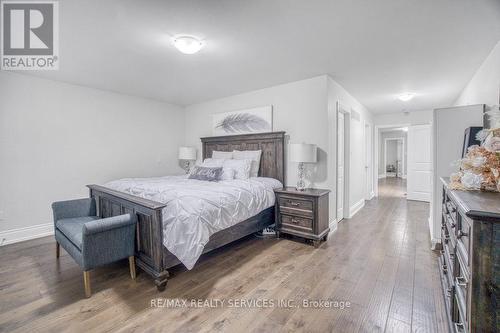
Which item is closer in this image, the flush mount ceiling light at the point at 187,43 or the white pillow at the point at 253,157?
the flush mount ceiling light at the point at 187,43

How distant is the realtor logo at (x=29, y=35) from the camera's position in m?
1.97

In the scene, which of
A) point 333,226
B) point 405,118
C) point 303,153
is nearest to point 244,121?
point 303,153

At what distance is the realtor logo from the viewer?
1.97 m

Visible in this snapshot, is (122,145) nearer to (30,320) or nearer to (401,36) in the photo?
(30,320)

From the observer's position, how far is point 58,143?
3631 mm

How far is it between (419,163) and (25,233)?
8.13 metres

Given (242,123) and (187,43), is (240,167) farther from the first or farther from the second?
(187,43)

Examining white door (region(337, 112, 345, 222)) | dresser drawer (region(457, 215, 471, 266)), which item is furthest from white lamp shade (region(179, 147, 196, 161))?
dresser drawer (region(457, 215, 471, 266))

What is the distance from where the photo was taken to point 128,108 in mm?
4453

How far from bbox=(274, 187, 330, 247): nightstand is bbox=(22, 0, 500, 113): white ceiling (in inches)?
69.0

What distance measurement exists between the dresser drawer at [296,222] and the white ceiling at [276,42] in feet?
6.80

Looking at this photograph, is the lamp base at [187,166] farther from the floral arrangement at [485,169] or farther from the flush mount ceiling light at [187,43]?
the floral arrangement at [485,169]

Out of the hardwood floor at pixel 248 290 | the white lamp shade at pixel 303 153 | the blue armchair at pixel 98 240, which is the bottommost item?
the hardwood floor at pixel 248 290

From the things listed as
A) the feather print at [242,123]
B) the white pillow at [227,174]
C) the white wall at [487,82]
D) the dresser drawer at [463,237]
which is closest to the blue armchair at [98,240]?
the white pillow at [227,174]
